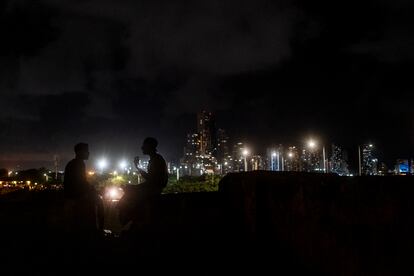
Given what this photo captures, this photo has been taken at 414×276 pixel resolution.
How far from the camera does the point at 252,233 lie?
20.8ft

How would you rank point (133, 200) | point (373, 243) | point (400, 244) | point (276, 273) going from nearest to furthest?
point (400, 244) < point (373, 243) < point (276, 273) < point (133, 200)

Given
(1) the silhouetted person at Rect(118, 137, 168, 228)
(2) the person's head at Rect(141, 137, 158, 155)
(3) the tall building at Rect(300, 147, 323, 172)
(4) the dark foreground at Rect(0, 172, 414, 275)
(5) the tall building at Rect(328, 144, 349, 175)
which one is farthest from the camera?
(3) the tall building at Rect(300, 147, 323, 172)

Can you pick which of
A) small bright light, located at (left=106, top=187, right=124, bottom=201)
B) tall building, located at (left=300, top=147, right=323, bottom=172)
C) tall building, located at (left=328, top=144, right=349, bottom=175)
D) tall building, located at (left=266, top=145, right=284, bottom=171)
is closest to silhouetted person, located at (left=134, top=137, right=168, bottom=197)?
small bright light, located at (left=106, top=187, right=124, bottom=201)

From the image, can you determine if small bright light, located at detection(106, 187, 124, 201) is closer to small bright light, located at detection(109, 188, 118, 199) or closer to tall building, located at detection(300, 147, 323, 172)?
small bright light, located at detection(109, 188, 118, 199)

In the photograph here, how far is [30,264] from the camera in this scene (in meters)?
6.62

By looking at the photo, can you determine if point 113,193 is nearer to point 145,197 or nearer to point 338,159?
point 145,197

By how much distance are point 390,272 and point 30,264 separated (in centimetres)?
549

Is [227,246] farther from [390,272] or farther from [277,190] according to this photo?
[390,272]

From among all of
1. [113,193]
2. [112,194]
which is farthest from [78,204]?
[112,194]

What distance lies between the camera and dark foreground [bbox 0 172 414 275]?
3.84 meters

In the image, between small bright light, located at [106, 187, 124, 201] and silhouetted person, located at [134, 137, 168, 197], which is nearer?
silhouetted person, located at [134, 137, 168, 197]

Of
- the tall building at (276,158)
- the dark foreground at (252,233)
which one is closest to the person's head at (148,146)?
the dark foreground at (252,233)

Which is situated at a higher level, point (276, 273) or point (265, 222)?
point (265, 222)

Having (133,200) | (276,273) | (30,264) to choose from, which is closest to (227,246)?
(276,273)
